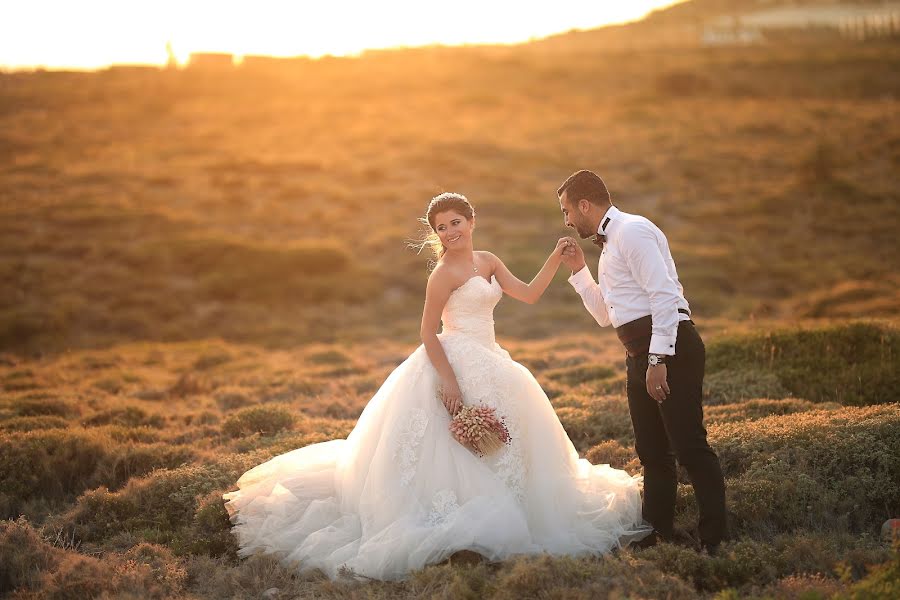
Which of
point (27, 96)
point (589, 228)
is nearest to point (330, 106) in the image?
point (27, 96)

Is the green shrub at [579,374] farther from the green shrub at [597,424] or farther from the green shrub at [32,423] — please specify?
the green shrub at [32,423]

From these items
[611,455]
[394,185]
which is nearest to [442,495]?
[611,455]

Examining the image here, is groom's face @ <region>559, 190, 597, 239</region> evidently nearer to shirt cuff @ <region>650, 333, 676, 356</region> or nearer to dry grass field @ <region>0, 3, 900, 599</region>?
shirt cuff @ <region>650, 333, 676, 356</region>

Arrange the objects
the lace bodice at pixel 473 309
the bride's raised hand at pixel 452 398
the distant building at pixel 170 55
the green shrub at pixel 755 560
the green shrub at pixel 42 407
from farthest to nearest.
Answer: the distant building at pixel 170 55 → the green shrub at pixel 42 407 → the lace bodice at pixel 473 309 → the bride's raised hand at pixel 452 398 → the green shrub at pixel 755 560

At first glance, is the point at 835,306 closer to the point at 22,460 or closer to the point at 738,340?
the point at 738,340

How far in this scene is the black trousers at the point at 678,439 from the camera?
5773mm

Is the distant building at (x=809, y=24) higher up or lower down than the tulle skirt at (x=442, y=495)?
higher up

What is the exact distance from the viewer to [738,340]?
12297 mm

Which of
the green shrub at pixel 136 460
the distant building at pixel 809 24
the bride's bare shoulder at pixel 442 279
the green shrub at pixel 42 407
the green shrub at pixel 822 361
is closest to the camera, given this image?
the bride's bare shoulder at pixel 442 279

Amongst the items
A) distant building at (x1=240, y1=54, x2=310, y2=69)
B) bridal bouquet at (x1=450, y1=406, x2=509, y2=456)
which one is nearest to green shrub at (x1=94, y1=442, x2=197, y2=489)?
bridal bouquet at (x1=450, y1=406, x2=509, y2=456)

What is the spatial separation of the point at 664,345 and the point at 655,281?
0.47 meters

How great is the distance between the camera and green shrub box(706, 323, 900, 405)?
10125 millimetres

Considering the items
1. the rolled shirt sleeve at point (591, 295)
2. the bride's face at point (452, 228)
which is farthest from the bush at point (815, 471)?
the bride's face at point (452, 228)

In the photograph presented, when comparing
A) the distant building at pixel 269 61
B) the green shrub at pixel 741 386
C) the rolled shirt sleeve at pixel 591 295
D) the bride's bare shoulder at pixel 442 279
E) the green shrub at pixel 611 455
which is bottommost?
the green shrub at pixel 611 455
